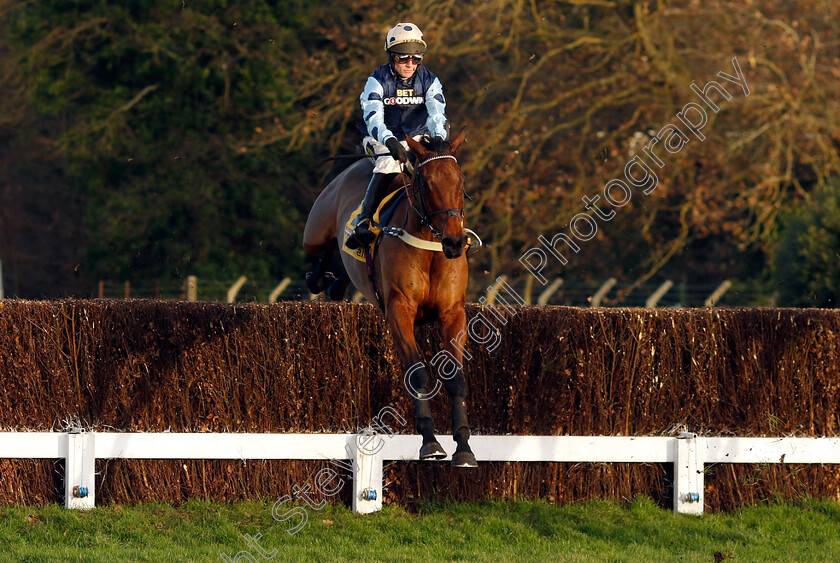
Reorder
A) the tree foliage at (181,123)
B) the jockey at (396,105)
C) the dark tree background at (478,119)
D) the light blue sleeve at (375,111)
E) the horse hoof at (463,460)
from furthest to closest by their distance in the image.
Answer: the tree foliage at (181,123), the dark tree background at (478,119), the jockey at (396,105), the light blue sleeve at (375,111), the horse hoof at (463,460)

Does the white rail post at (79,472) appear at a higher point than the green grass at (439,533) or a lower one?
higher

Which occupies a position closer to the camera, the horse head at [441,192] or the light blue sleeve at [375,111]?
the horse head at [441,192]

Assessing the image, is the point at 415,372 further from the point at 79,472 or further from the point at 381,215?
the point at 79,472

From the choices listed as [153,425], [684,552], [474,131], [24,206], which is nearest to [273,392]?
[153,425]

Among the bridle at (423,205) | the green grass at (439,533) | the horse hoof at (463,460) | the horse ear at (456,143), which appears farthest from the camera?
the horse ear at (456,143)

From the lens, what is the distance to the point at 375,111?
7.93 meters

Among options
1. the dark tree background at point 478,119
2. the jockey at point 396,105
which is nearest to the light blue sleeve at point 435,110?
the jockey at point 396,105

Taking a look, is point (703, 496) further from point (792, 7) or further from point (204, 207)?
point (204, 207)

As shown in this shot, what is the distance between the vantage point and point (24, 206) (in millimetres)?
33562

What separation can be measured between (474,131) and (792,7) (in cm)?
671

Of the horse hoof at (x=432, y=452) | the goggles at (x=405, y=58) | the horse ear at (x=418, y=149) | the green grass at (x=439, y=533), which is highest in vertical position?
the goggles at (x=405, y=58)

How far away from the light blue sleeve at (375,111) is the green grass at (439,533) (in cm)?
270

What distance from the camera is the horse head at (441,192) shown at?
267 inches

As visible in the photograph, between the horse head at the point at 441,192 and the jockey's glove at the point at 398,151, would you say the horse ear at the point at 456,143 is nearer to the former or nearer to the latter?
the horse head at the point at 441,192
